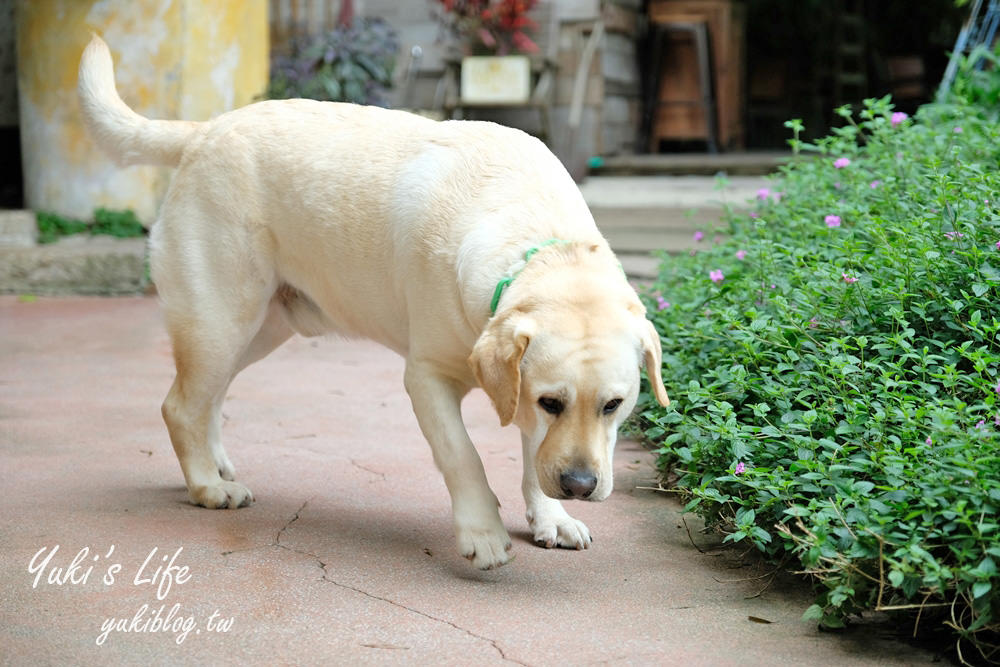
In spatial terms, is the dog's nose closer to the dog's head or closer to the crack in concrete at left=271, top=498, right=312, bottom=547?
the dog's head

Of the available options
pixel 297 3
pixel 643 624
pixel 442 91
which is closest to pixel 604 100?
pixel 442 91

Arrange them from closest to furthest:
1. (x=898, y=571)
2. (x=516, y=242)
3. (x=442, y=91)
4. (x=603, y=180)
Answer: (x=898, y=571)
(x=516, y=242)
(x=603, y=180)
(x=442, y=91)

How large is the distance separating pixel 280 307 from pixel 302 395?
141 centimetres

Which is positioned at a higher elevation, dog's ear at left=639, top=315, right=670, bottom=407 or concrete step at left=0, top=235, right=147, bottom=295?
dog's ear at left=639, top=315, right=670, bottom=407

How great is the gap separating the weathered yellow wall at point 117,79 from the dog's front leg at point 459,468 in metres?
5.38

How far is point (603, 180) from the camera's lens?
920 centimetres

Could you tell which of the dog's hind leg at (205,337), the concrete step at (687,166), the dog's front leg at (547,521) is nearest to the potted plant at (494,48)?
the concrete step at (687,166)

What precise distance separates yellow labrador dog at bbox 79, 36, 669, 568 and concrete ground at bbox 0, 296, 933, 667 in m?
0.20

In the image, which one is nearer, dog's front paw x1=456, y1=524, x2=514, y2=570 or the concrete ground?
the concrete ground

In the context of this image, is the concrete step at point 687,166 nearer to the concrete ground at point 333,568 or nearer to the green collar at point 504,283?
the concrete ground at point 333,568

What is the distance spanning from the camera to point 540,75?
9.35m

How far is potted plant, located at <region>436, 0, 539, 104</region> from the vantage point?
9.09 meters

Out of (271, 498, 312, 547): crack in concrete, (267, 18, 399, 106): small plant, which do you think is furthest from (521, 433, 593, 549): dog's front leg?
(267, 18, 399, 106): small plant

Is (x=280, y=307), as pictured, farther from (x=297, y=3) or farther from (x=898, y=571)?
(x=297, y=3)
